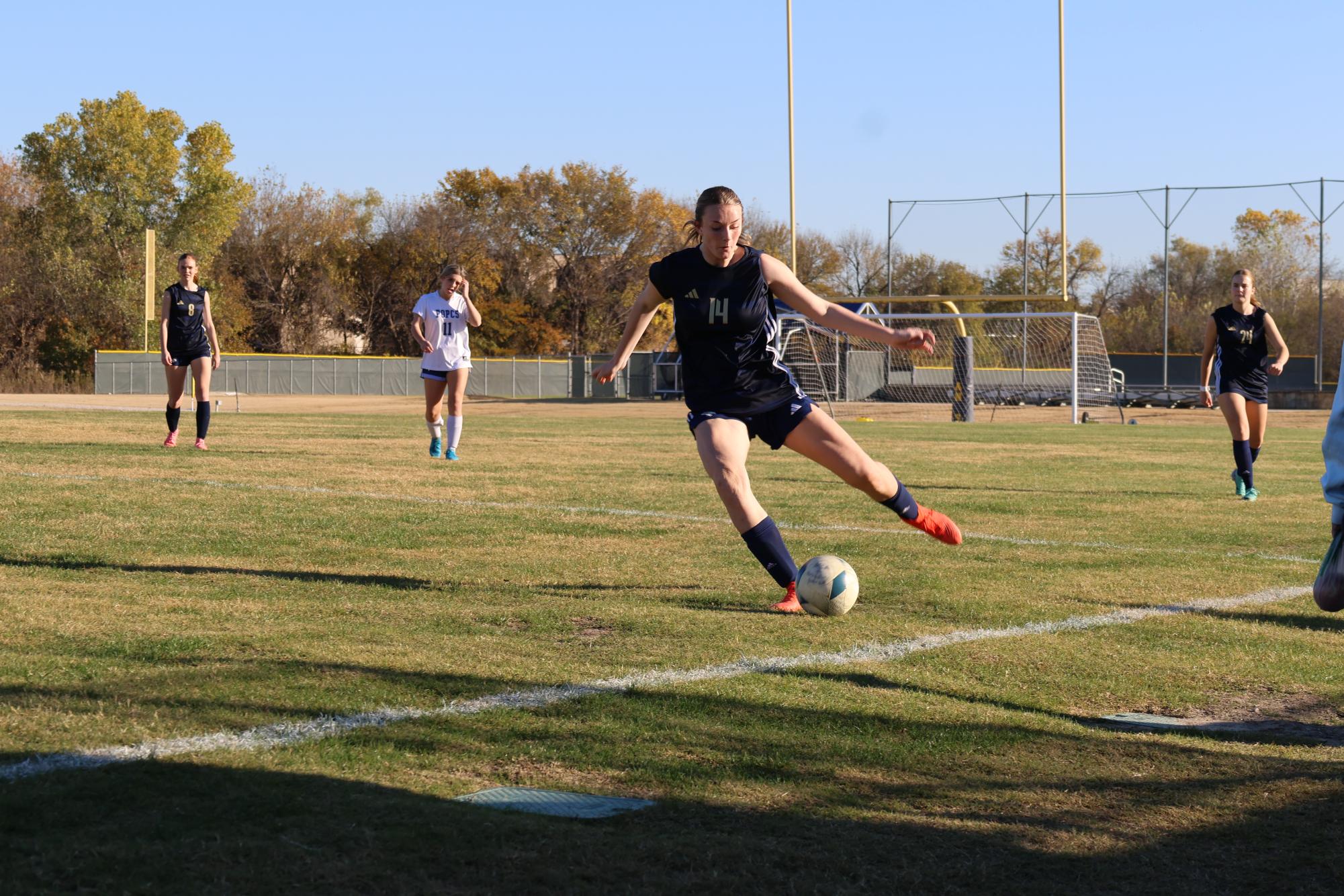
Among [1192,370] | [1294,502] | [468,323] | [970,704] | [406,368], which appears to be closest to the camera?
[970,704]

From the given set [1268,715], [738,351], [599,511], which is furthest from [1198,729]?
[599,511]

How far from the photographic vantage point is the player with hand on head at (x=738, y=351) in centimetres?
621

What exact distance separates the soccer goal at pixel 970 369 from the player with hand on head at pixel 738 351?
26612 mm

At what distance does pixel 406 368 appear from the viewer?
65.1m

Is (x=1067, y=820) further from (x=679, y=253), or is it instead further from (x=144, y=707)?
(x=679, y=253)

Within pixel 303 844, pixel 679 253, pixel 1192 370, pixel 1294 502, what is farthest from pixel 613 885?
pixel 1192 370

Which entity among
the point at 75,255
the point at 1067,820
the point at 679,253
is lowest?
the point at 1067,820

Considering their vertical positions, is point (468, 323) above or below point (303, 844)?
above

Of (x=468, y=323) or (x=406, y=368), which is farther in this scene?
(x=406, y=368)

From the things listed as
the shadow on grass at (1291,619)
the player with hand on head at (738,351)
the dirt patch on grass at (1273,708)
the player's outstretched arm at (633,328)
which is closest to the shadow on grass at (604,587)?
the player with hand on head at (738,351)

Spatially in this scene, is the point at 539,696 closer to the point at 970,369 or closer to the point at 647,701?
the point at 647,701

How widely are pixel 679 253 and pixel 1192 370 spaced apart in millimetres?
56542

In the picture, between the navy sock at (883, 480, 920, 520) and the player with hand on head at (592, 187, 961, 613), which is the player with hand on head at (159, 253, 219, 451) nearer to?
the player with hand on head at (592, 187, 961, 613)

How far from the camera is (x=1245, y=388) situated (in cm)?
1216
